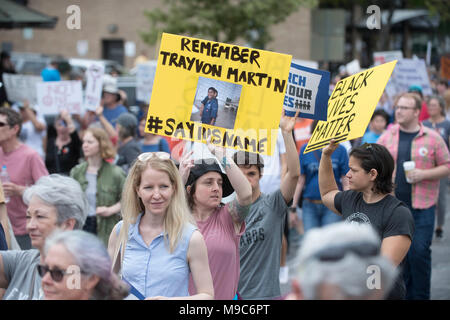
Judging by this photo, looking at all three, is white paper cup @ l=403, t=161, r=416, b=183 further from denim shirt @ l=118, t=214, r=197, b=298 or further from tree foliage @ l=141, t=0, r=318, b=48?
tree foliage @ l=141, t=0, r=318, b=48

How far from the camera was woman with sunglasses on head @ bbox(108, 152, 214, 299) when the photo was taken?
3423 mm

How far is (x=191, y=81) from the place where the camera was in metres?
4.34

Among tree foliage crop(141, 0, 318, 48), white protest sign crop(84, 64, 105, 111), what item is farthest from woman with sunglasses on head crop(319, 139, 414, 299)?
tree foliage crop(141, 0, 318, 48)

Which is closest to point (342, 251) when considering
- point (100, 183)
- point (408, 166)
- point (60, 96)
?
point (408, 166)

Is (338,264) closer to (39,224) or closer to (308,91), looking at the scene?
(39,224)

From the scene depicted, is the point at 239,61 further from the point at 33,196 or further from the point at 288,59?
the point at 33,196

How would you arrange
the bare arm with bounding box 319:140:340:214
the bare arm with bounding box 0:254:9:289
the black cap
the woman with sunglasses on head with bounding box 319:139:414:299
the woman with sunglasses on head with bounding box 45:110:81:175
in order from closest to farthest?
1. the bare arm with bounding box 0:254:9:289
2. the woman with sunglasses on head with bounding box 319:139:414:299
3. the black cap
4. the bare arm with bounding box 319:140:340:214
5. the woman with sunglasses on head with bounding box 45:110:81:175

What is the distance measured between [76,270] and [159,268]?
33.9 inches

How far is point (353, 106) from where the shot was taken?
171 inches

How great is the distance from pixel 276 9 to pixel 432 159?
19842mm

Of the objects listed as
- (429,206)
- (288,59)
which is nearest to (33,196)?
(288,59)

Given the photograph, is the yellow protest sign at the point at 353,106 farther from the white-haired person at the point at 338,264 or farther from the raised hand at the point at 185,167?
the white-haired person at the point at 338,264

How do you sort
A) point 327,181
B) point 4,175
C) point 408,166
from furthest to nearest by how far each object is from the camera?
point 408,166
point 4,175
point 327,181

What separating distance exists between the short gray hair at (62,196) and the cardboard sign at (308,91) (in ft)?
5.51
